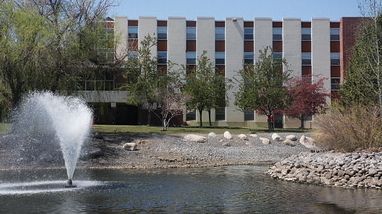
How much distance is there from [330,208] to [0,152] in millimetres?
19929

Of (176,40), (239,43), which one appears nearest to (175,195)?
(176,40)

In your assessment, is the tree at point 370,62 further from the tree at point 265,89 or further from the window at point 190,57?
the window at point 190,57

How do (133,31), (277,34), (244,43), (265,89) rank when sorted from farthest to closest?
(277,34) → (244,43) → (133,31) → (265,89)

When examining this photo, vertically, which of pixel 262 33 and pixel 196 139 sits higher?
pixel 262 33

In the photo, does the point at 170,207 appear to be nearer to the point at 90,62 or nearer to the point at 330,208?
the point at 330,208

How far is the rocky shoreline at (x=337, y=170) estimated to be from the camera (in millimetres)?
16500

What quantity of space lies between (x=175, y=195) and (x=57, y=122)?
696cm

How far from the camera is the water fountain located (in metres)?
18.0

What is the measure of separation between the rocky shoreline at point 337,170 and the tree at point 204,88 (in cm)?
2870

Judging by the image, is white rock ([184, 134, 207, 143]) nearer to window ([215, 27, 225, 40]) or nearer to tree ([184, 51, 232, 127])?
tree ([184, 51, 232, 127])

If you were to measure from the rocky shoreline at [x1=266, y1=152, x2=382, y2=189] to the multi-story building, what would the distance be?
37.5 m

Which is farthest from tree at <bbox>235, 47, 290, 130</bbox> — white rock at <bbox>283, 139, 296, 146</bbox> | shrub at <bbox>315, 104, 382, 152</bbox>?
shrub at <bbox>315, 104, 382, 152</bbox>

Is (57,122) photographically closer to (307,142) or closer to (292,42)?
(307,142)

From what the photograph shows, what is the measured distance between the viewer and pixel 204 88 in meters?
48.4
